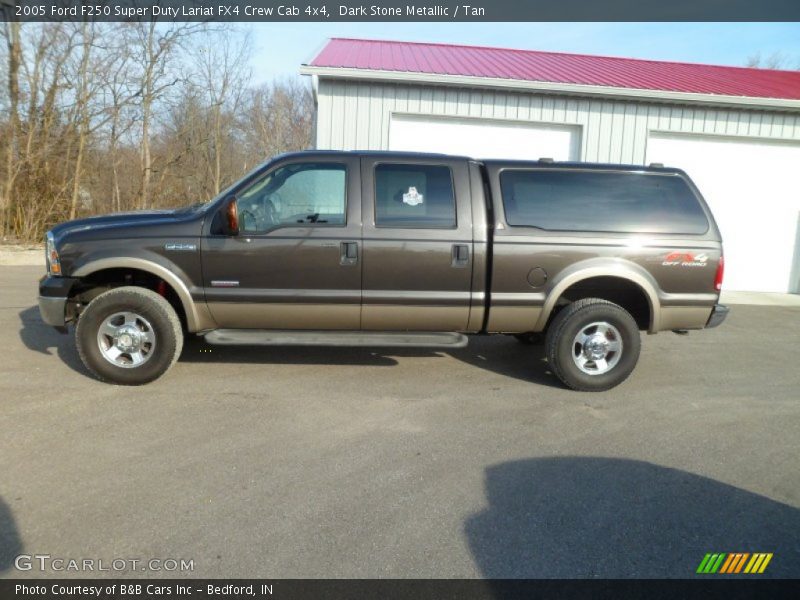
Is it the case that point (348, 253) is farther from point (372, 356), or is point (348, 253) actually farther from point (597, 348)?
point (597, 348)

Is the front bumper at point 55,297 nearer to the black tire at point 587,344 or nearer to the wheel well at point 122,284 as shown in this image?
the wheel well at point 122,284

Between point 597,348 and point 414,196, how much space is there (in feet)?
7.07

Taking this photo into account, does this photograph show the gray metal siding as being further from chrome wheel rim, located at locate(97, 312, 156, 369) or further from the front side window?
chrome wheel rim, located at locate(97, 312, 156, 369)

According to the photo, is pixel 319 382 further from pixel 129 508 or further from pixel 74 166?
pixel 74 166

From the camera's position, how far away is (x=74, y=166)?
16297 mm

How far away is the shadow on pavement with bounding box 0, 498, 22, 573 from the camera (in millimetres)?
2516

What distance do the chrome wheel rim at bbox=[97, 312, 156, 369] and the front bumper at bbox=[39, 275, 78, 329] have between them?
14.7 inches

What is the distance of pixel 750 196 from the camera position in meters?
11.4

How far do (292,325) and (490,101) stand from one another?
22.7ft

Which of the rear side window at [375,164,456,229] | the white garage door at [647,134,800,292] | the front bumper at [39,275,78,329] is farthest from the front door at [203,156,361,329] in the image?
the white garage door at [647,134,800,292]

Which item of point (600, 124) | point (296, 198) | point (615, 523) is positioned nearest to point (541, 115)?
point (600, 124)

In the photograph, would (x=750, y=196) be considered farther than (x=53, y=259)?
Yes

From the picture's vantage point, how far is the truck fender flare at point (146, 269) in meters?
4.76

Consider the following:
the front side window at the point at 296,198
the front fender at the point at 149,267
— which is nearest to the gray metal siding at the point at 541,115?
the front side window at the point at 296,198
